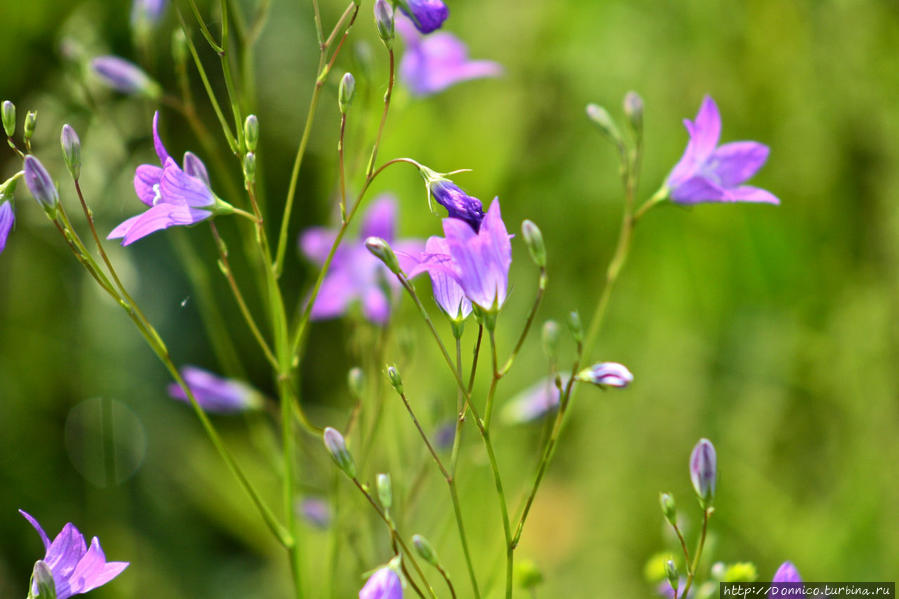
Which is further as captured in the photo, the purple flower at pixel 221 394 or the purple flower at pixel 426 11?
the purple flower at pixel 221 394

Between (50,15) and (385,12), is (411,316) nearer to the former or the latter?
(50,15)

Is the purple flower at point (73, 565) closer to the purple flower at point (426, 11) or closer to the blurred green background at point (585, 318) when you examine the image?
the purple flower at point (426, 11)

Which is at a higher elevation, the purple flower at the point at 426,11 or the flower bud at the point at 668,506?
the purple flower at the point at 426,11

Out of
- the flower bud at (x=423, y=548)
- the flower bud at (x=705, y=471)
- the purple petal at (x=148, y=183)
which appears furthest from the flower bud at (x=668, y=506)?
the purple petal at (x=148, y=183)

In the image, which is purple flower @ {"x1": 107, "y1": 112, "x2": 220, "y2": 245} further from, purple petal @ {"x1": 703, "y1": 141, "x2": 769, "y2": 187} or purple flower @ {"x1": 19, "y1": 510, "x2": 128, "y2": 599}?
purple petal @ {"x1": 703, "y1": 141, "x2": 769, "y2": 187}

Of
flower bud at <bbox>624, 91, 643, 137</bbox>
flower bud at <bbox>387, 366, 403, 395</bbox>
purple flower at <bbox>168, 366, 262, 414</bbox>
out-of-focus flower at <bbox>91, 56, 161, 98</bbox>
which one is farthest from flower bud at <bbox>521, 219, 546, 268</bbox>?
out-of-focus flower at <bbox>91, 56, 161, 98</bbox>

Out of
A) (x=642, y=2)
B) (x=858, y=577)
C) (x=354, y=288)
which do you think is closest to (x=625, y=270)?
(x=642, y=2)

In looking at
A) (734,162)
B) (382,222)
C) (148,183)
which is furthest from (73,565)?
(734,162)
